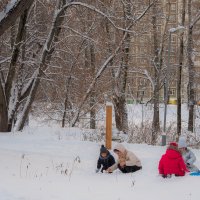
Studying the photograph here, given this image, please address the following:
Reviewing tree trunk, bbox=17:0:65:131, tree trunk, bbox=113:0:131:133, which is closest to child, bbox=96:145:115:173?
tree trunk, bbox=17:0:65:131

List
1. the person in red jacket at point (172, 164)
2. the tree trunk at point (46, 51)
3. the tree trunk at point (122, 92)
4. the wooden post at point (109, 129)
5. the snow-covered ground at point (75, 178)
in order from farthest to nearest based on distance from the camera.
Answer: the tree trunk at point (122, 92) → the tree trunk at point (46, 51) → the wooden post at point (109, 129) → the person in red jacket at point (172, 164) → the snow-covered ground at point (75, 178)

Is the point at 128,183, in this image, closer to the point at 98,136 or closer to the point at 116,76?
the point at 98,136

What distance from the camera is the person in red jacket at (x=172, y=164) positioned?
967 centimetres

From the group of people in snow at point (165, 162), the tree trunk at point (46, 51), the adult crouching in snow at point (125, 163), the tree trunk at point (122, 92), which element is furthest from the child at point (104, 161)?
the tree trunk at point (122, 92)

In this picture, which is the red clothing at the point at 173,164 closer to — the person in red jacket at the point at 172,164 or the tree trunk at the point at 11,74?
the person in red jacket at the point at 172,164

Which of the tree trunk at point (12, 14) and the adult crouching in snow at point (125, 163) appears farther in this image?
the tree trunk at point (12, 14)

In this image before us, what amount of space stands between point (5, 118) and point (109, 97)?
997cm

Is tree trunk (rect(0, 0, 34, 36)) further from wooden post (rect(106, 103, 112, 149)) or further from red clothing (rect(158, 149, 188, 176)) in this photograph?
red clothing (rect(158, 149, 188, 176))

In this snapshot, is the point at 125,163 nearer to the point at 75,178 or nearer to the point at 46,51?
the point at 75,178

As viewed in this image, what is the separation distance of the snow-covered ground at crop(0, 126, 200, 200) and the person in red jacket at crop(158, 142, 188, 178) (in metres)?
0.16

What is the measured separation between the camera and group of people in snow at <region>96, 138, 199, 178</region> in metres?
9.72

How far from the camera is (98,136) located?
17.0m

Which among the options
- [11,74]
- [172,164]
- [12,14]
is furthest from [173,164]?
[11,74]

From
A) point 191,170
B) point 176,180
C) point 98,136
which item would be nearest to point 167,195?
Result: point 176,180
